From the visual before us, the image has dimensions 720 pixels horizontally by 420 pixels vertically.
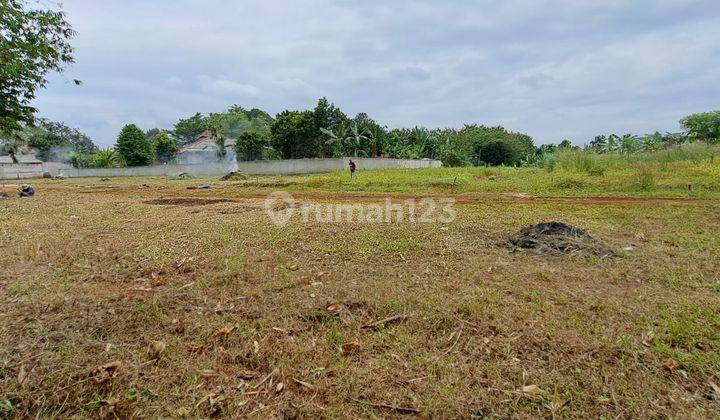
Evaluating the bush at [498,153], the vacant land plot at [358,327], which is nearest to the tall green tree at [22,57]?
the vacant land plot at [358,327]

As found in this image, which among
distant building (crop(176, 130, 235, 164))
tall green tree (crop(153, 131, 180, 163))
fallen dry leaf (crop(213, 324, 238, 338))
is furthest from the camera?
tall green tree (crop(153, 131, 180, 163))

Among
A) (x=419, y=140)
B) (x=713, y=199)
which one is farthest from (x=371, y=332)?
(x=419, y=140)

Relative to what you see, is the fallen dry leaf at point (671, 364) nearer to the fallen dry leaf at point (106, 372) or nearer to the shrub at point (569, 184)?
the fallen dry leaf at point (106, 372)

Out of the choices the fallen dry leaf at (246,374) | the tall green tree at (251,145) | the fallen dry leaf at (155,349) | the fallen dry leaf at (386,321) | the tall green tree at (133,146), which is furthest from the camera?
the tall green tree at (133,146)

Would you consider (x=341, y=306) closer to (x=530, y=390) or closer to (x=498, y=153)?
(x=530, y=390)

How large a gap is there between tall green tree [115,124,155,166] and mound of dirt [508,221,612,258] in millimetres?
45427

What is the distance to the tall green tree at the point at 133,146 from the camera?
1674 inches

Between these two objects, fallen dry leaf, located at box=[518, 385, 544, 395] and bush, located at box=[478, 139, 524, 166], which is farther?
bush, located at box=[478, 139, 524, 166]

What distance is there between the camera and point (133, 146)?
42.6m

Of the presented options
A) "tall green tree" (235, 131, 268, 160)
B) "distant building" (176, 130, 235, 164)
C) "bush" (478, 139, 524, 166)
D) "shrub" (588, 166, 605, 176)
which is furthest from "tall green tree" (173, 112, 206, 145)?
"shrub" (588, 166, 605, 176)

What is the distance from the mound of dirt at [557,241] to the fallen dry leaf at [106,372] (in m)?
4.85

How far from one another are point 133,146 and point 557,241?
46349 millimetres

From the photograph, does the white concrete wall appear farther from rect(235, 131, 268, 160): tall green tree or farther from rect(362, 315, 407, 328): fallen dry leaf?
rect(362, 315, 407, 328): fallen dry leaf

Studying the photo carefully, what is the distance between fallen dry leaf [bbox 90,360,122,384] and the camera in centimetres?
246
